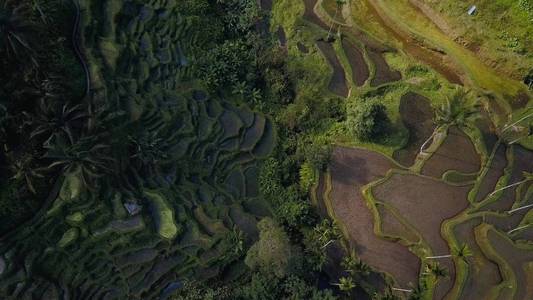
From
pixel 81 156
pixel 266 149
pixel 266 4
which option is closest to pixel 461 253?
pixel 266 149

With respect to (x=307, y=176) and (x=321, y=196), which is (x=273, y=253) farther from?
(x=307, y=176)

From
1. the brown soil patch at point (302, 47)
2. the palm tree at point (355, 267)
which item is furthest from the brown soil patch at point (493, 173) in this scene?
the brown soil patch at point (302, 47)

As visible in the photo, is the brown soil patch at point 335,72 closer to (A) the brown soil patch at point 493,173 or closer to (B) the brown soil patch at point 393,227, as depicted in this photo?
(B) the brown soil patch at point 393,227

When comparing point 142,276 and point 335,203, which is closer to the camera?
point 142,276

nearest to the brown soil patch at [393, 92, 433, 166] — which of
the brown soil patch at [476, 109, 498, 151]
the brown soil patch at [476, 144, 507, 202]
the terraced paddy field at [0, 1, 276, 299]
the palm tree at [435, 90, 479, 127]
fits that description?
the palm tree at [435, 90, 479, 127]

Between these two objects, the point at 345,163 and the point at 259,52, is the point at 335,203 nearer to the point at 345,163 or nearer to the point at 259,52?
the point at 345,163

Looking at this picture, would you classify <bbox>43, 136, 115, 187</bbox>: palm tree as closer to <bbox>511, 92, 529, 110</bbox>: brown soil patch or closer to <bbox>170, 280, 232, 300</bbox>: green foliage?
<bbox>170, 280, 232, 300</bbox>: green foliage

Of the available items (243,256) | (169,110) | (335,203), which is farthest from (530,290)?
(169,110)
